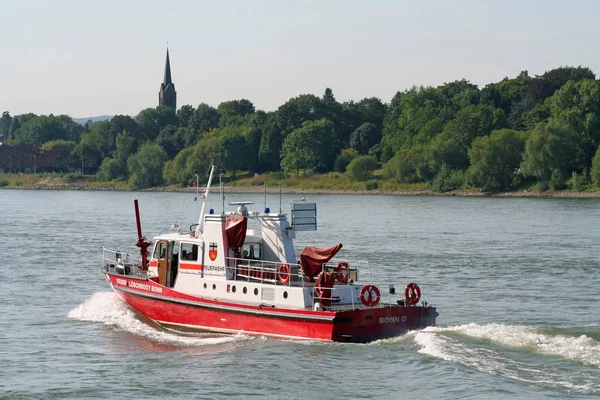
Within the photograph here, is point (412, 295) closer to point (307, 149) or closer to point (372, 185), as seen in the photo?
point (372, 185)

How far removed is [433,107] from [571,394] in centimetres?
13794

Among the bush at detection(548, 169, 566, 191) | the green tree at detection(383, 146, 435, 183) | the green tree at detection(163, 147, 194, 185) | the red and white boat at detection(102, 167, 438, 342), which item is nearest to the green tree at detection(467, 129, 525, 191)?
the bush at detection(548, 169, 566, 191)

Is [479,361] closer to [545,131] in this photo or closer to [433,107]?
[545,131]

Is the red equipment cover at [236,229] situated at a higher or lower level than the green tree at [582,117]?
lower

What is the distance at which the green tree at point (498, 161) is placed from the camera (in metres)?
126

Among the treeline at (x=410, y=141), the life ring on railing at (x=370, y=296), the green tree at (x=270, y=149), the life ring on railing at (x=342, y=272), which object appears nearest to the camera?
the life ring on railing at (x=370, y=296)

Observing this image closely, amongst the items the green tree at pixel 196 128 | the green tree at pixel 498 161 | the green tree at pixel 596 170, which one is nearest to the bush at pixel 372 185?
the green tree at pixel 498 161

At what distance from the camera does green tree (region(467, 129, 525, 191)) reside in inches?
4941

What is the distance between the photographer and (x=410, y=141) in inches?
6004

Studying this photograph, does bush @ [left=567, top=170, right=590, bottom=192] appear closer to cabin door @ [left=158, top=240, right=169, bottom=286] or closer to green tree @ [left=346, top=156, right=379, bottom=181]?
green tree @ [left=346, top=156, right=379, bottom=181]

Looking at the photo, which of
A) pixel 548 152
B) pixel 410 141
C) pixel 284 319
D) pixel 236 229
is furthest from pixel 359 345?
pixel 410 141

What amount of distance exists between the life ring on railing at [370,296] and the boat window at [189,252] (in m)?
5.96

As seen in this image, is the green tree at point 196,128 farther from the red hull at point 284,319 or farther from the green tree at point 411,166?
the red hull at point 284,319

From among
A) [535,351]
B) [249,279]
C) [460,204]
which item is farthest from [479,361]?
[460,204]
